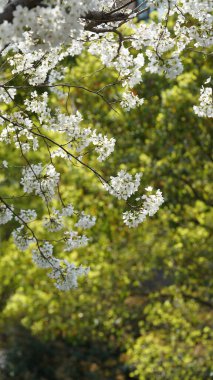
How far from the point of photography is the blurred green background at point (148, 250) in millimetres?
10273

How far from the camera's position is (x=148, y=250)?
10.6 meters

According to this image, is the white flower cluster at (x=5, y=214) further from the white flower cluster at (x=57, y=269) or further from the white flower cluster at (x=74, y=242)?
the white flower cluster at (x=74, y=242)

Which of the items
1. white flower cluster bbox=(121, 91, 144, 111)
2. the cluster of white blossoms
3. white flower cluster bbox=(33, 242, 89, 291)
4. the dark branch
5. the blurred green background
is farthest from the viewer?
the blurred green background

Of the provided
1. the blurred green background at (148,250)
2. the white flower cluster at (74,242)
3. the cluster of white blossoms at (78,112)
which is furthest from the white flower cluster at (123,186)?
the blurred green background at (148,250)

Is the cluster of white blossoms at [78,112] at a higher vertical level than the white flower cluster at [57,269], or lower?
higher

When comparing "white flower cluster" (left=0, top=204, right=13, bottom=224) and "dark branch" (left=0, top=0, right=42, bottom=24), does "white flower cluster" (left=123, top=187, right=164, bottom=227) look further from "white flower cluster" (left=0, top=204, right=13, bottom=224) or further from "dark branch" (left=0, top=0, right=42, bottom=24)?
"dark branch" (left=0, top=0, right=42, bottom=24)

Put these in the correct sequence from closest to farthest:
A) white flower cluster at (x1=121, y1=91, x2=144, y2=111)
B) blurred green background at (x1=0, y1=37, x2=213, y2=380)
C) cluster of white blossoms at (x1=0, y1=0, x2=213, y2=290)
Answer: cluster of white blossoms at (x1=0, y1=0, x2=213, y2=290) < white flower cluster at (x1=121, y1=91, x2=144, y2=111) < blurred green background at (x1=0, y1=37, x2=213, y2=380)

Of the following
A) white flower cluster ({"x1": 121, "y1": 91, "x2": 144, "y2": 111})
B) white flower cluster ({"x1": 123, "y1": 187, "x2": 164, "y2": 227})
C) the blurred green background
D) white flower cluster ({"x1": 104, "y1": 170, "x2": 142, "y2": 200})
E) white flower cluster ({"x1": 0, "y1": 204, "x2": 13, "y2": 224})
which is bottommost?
white flower cluster ({"x1": 123, "y1": 187, "x2": 164, "y2": 227})

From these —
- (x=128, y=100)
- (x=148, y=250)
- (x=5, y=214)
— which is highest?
(x=148, y=250)

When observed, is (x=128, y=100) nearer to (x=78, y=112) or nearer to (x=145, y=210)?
(x=78, y=112)

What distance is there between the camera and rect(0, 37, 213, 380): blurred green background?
33.7ft

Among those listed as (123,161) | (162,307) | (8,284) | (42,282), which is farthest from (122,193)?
(8,284)

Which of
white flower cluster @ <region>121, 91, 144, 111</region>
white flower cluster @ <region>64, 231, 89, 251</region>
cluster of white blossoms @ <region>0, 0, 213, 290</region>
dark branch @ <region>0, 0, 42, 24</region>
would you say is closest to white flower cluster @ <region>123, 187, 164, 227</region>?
cluster of white blossoms @ <region>0, 0, 213, 290</region>

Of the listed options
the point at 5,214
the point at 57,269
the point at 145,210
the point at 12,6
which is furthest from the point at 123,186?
the point at 12,6
